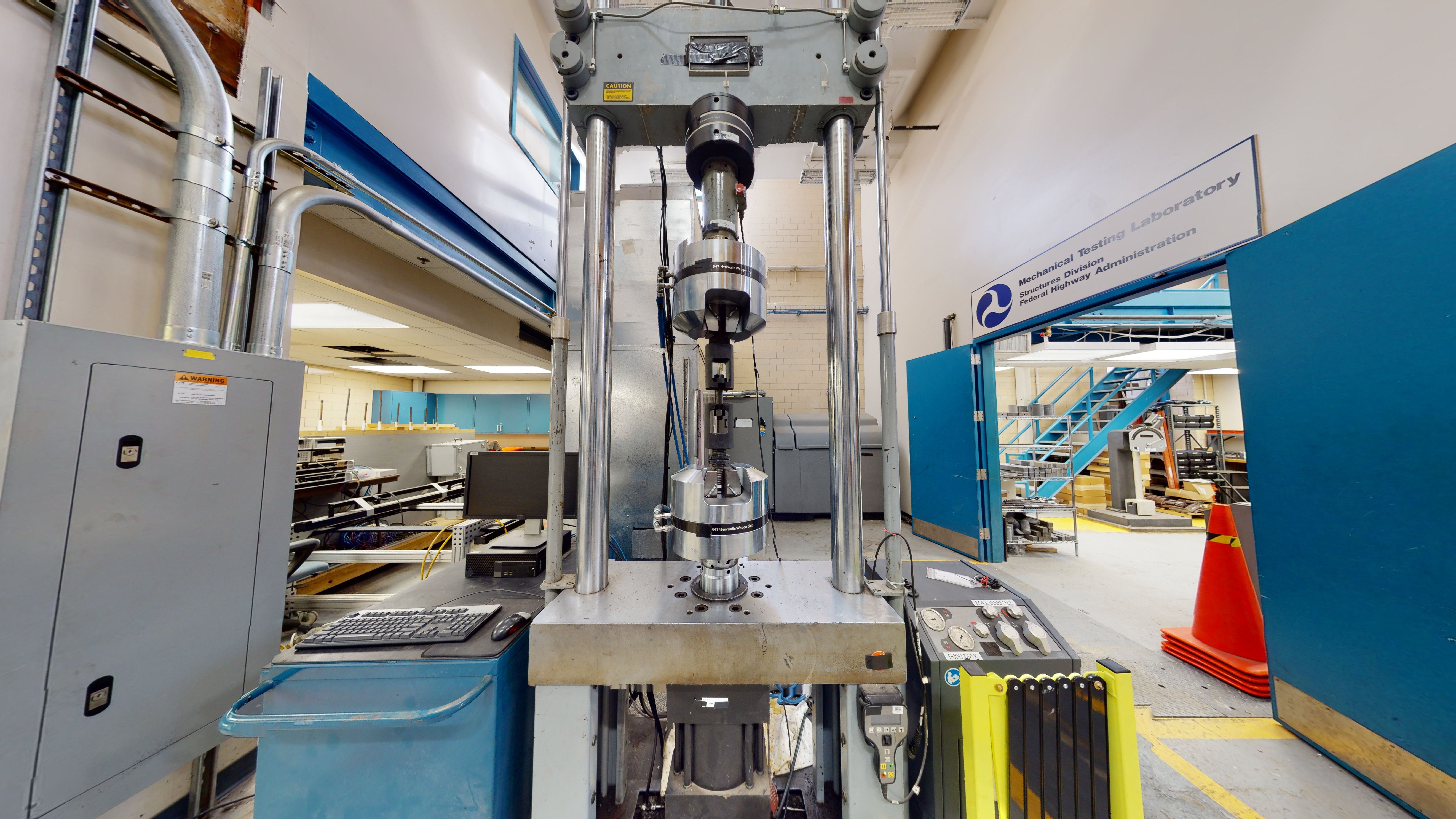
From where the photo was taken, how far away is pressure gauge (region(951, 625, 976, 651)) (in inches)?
41.8

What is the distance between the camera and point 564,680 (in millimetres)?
869

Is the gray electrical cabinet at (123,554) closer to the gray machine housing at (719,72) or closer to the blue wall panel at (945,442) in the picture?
the gray machine housing at (719,72)

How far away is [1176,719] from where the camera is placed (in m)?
1.63

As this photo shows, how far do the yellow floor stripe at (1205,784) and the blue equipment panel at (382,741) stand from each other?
2.06 meters

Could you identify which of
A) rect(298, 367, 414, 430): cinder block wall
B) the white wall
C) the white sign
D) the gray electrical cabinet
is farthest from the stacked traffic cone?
rect(298, 367, 414, 430): cinder block wall

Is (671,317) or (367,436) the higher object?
(671,317)

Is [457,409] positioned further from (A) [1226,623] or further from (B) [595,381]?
(A) [1226,623]

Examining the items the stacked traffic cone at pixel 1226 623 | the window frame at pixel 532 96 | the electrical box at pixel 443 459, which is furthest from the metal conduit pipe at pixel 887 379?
the electrical box at pixel 443 459

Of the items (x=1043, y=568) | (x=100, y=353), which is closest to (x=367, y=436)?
(x=100, y=353)

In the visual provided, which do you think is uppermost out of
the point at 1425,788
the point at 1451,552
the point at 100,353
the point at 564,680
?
the point at 100,353

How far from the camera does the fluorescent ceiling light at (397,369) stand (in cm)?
526

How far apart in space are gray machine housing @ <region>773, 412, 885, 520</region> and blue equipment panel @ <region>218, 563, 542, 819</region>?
367cm

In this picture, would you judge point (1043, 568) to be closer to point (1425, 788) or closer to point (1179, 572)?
point (1179, 572)

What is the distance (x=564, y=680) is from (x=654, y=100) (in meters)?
1.35
